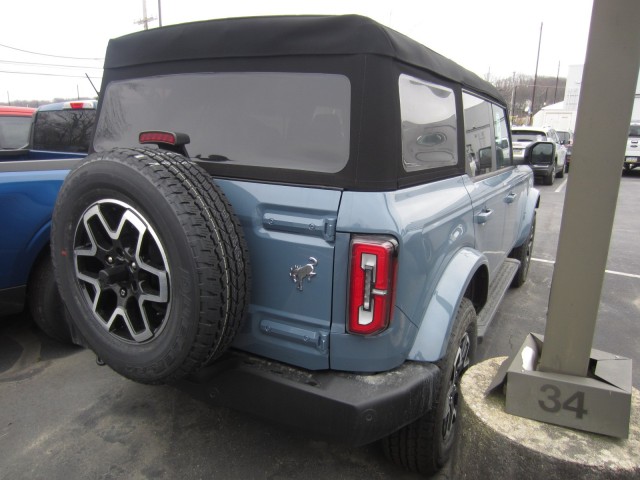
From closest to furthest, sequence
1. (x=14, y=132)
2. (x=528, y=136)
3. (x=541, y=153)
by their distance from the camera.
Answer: (x=541, y=153) < (x=14, y=132) < (x=528, y=136)

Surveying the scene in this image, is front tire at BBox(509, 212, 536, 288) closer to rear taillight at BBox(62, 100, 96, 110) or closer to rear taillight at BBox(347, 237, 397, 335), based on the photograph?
rear taillight at BBox(347, 237, 397, 335)

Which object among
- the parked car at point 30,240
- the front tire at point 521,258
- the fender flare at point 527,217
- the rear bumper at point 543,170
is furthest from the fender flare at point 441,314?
the rear bumper at point 543,170

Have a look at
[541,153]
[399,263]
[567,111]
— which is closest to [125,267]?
[399,263]

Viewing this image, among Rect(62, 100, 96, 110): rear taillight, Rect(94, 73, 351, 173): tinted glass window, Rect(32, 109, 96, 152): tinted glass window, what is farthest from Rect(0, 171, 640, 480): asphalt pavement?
Rect(62, 100, 96, 110): rear taillight

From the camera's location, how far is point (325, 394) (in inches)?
72.7

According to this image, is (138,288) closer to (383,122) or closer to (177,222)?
(177,222)

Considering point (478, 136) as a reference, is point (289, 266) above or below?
below

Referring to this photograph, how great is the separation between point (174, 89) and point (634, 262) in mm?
6699

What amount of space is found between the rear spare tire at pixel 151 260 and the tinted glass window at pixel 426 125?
2.79 ft

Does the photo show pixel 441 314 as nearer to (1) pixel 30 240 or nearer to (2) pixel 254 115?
(2) pixel 254 115

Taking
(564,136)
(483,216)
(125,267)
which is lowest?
(125,267)

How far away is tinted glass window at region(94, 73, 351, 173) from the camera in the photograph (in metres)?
1.93

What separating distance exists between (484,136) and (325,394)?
7.89 feet

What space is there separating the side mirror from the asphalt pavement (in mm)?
1777
